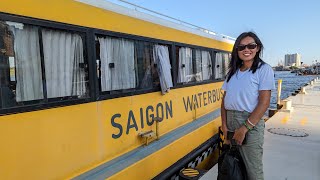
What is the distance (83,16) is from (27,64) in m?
0.82

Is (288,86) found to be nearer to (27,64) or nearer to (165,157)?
(165,157)

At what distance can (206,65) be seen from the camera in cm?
605

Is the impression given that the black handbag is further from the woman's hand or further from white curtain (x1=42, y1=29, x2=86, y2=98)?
white curtain (x1=42, y1=29, x2=86, y2=98)

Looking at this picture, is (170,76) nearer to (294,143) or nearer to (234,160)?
(234,160)

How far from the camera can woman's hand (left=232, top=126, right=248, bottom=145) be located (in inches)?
90.5

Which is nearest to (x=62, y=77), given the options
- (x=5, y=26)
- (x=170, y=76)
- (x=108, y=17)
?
(x=5, y=26)

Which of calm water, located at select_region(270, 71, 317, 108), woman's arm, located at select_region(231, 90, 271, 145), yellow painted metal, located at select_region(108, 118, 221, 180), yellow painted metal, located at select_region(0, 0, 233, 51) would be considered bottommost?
calm water, located at select_region(270, 71, 317, 108)

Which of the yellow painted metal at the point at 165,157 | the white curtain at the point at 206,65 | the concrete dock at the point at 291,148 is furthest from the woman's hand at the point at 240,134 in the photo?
the white curtain at the point at 206,65

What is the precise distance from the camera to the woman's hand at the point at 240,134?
7.54 feet

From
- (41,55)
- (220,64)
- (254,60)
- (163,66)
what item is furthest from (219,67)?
(41,55)

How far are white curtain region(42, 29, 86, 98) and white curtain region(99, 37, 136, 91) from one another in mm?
317

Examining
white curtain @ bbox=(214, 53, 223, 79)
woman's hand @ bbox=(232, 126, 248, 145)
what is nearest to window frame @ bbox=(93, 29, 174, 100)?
woman's hand @ bbox=(232, 126, 248, 145)

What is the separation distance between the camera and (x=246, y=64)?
2.40 metres

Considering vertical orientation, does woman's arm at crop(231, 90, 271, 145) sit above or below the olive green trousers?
above
